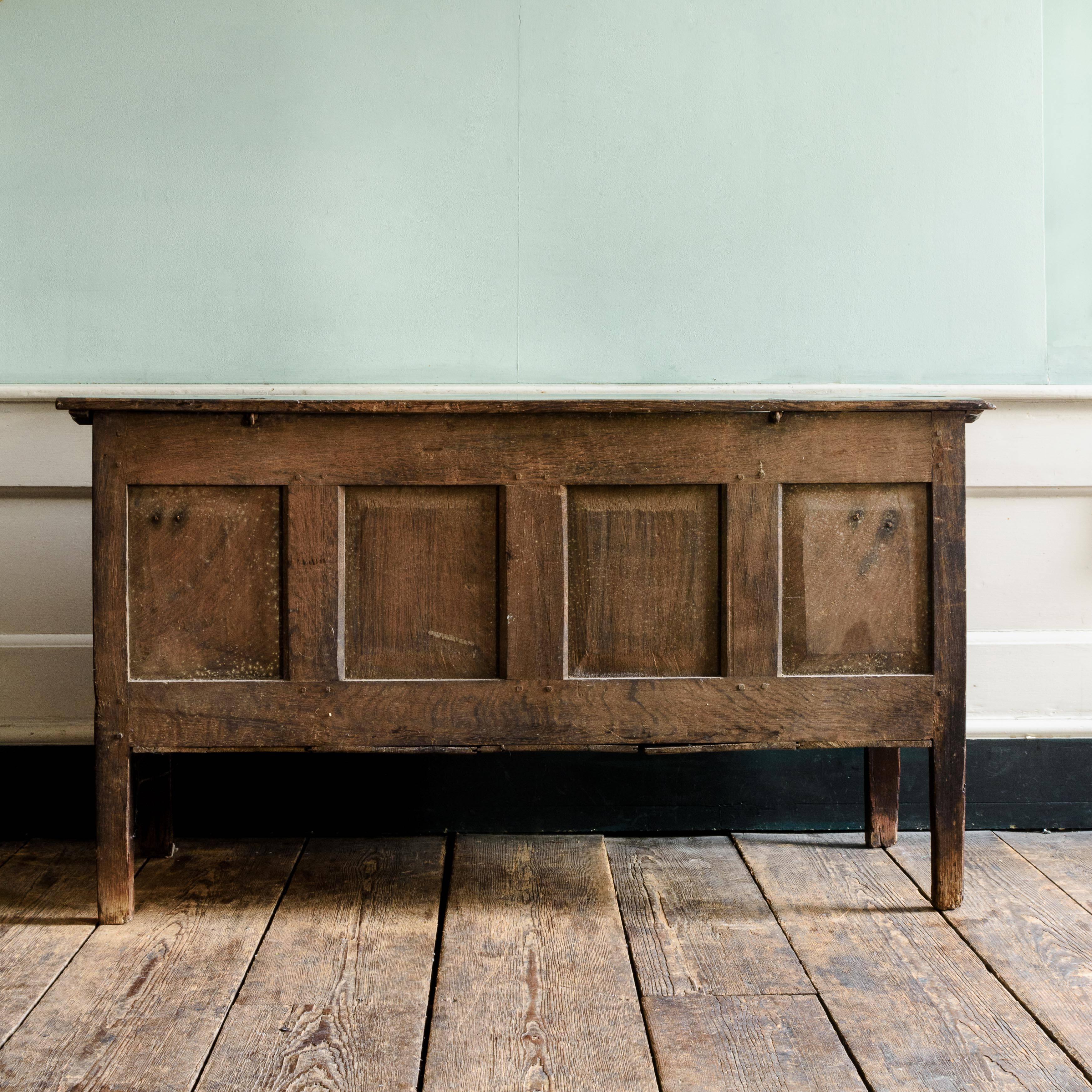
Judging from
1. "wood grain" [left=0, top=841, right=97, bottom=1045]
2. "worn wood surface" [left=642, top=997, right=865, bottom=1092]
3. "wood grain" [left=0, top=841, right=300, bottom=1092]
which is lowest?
"wood grain" [left=0, top=841, right=97, bottom=1045]

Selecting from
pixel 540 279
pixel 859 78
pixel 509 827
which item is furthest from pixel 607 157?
pixel 509 827

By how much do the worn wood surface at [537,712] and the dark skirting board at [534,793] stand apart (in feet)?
1.25

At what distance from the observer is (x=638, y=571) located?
1.43 m

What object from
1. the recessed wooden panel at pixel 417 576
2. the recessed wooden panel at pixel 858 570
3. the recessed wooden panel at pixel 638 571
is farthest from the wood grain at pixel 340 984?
the recessed wooden panel at pixel 858 570

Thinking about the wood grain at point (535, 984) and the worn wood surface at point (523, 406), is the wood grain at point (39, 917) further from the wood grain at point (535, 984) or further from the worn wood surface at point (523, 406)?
the worn wood surface at point (523, 406)

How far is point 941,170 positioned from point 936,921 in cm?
142

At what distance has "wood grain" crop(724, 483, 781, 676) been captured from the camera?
142 cm

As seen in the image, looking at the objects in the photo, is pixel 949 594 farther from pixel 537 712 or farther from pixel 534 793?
pixel 534 793

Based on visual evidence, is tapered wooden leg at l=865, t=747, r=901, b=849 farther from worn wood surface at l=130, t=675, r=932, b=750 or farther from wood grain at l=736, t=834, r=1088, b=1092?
worn wood surface at l=130, t=675, r=932, b=750

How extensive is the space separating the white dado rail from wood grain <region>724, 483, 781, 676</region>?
1.47 ft

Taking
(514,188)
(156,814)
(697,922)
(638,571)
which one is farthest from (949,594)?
(156,814)

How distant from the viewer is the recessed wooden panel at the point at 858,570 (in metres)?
1.43

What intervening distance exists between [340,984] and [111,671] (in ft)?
1.92

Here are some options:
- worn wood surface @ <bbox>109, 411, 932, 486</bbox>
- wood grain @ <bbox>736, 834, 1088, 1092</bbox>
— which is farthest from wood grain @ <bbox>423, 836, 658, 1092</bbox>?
worn wood surface @ <bbox>109, 411, 932, 486</bbox>
